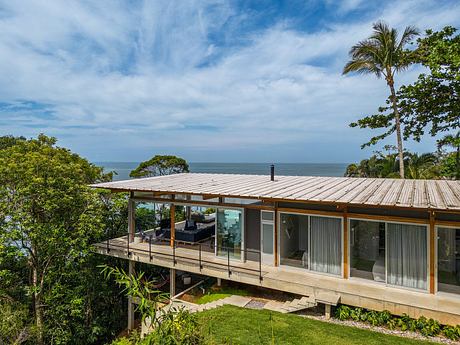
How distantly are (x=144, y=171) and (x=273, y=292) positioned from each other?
22950 mm

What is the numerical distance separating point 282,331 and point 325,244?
3496 millimetres

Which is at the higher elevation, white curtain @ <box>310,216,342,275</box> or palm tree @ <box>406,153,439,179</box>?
palm tree @ <box>406,153,439,179</box>

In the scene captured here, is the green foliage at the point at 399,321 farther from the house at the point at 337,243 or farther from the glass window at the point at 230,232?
the glass window at the point at 230,232

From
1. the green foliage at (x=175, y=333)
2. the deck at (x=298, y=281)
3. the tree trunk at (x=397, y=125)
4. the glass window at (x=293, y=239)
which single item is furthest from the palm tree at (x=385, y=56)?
the green foliage at (x=175, y=333)

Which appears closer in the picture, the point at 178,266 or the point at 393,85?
the point at 178,266

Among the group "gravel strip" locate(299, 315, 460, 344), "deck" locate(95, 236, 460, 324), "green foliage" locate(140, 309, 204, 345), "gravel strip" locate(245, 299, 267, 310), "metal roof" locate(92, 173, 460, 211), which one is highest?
"metal roof" locate(92, 173, 460, 211)

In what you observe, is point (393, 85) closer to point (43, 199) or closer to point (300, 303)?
point (300, 303)

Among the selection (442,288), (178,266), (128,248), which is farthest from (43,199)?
(442,288)

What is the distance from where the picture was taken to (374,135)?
18.9 meters

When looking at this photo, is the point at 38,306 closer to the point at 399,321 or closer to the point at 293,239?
the point at 293,239

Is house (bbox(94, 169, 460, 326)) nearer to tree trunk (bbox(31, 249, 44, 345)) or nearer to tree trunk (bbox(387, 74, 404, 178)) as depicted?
tree trunk (bbox(31, 249, 44, 345))

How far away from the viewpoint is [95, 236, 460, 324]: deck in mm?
7531

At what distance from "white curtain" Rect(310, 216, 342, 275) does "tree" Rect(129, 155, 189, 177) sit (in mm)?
23436

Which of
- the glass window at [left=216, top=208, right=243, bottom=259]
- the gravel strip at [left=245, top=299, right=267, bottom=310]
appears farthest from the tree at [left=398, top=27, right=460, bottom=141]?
the gravel strip at [left=245, top=299, right=267, bottom=310]
